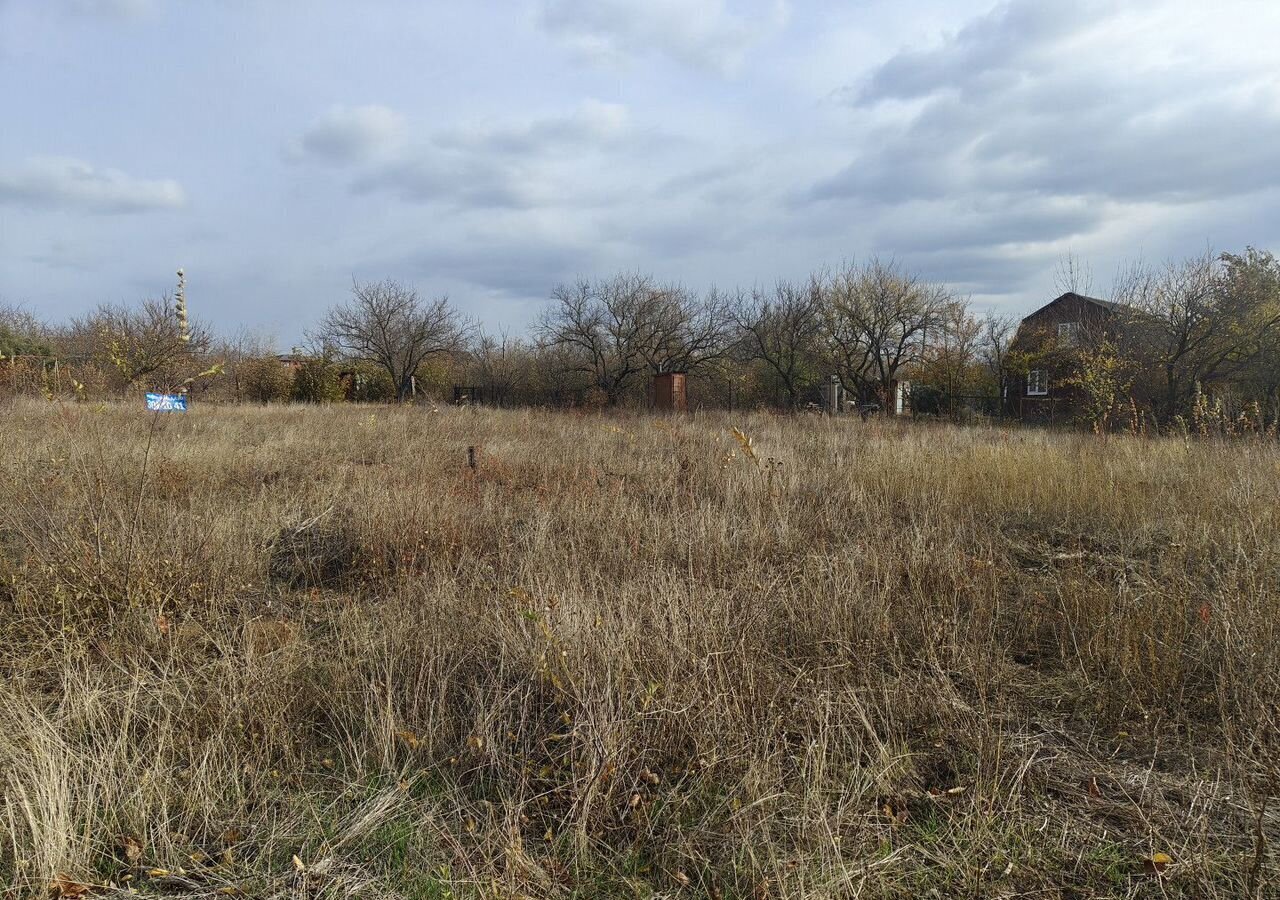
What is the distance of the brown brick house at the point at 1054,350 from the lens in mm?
17062

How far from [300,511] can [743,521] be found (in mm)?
3353

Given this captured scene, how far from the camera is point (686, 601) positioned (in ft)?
10.5

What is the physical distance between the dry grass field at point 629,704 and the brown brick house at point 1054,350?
46.9 feet

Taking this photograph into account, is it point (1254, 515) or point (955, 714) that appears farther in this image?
point (1254, 515)

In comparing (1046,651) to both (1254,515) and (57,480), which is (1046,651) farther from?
(57,480)

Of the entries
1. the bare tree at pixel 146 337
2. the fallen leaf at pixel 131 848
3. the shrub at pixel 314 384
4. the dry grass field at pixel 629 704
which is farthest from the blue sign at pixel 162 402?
the shrub at pixel 314 384

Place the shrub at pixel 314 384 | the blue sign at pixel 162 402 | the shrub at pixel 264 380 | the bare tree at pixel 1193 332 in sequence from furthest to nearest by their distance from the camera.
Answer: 1. the shrub at pixel 314 384
2. the shrub at pixel 264 380
3. the bare tree at pixel 1193 332
4. the blue sign at pixel 162 402

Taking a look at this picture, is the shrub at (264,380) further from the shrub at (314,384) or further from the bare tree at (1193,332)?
the bare tree at (1193,332)

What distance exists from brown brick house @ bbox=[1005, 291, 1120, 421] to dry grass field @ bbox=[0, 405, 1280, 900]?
14304 mm

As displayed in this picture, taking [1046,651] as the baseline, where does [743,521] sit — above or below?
above

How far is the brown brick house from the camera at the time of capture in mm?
17062

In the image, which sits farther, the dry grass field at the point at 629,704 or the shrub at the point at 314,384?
the shrub at the point at 314,384

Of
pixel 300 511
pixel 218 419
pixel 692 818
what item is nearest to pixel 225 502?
pixel 300 511

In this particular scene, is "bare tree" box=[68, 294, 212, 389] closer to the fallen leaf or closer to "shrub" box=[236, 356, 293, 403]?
"shrub" box=[236, 356, 293, 403]
